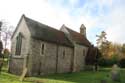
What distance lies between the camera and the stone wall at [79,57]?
46938 mm

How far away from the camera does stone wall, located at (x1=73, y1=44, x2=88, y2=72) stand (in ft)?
154

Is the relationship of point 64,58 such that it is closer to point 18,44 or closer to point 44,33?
point 44,33

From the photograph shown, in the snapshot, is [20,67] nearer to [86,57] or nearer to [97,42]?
[86,57]

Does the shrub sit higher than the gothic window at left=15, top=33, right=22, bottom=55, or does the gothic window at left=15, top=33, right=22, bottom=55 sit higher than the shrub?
the gothic window at left=15, top=33, right=22, bottom=55

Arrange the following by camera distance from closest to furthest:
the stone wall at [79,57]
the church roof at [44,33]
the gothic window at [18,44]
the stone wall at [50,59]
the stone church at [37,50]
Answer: the stone church at [37,50], the stone wall at [50,59], the church roof at [44,33], the gothic window at [18,44], the stone wall at [79,57]

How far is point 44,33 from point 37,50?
4.15m

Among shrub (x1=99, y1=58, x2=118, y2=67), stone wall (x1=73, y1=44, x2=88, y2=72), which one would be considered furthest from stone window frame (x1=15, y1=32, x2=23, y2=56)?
shrub (x1=99, y1=58, x2=118, y2=67)

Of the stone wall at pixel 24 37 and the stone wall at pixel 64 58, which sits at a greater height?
the stone wall at pixel 24 37

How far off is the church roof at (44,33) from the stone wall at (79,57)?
259cm

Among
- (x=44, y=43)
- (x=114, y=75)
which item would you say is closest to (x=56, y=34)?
(x=44, y=43)

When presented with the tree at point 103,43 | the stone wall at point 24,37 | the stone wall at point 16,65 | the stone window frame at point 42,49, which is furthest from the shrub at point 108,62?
the stone wall at point 16,65

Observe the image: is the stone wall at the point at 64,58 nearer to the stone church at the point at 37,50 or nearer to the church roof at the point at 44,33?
the stone church at the point at 37,50

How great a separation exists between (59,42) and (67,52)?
3.93 metres

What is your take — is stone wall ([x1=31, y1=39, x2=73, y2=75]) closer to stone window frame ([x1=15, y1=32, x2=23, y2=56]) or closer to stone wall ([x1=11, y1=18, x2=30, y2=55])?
stone wall ([x1=11, y1=18, x2=30, y2=55])
